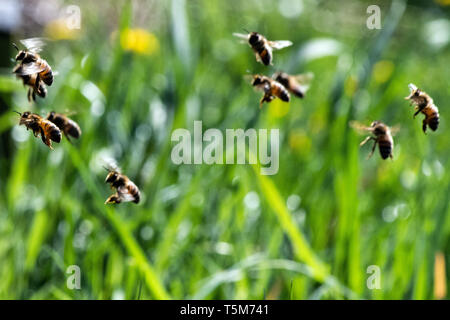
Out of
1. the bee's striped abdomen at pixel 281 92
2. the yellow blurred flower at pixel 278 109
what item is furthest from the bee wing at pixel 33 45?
the yellow blurred flower at pixel 278 109

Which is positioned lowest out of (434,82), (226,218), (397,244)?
(397,244)

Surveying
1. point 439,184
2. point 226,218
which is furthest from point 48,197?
point 439,184

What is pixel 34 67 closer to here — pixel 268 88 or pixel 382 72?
pixel 268 88

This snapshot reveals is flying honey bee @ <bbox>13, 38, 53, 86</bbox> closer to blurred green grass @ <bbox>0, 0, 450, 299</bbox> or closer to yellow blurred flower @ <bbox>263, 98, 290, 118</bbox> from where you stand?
blurred green grass @ <bbox>0, 0, 450, 299</bbox>

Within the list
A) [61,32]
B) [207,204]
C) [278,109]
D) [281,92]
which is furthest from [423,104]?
[61,32]

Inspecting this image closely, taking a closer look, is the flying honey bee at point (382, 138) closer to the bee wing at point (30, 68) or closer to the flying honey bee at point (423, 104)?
the flying honey bee at point (423, 104)

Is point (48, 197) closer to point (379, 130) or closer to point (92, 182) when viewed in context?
point (92, 182)
